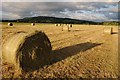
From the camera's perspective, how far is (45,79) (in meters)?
6.98

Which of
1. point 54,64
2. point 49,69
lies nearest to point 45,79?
point 49,69

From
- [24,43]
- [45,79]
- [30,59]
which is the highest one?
[24,43]

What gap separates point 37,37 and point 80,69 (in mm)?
2146

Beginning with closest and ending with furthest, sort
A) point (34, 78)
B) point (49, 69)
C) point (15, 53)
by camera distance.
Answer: point (34, 78) → point (15, 53) → point (49, 69)

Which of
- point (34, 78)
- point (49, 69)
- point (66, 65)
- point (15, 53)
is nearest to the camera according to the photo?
point (34, 78)

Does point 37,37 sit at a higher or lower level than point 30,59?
higher

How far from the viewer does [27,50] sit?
793 cm

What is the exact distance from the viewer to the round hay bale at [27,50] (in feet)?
24.8

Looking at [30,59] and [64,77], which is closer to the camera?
[64,77]

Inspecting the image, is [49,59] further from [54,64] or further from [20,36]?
[20,36]

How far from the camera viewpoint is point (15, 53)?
7441mm

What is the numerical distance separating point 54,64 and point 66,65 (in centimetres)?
49

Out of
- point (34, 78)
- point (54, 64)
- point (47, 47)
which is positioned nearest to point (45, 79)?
point (34, 78)

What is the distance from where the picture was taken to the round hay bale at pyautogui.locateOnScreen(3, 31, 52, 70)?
7.55 m
